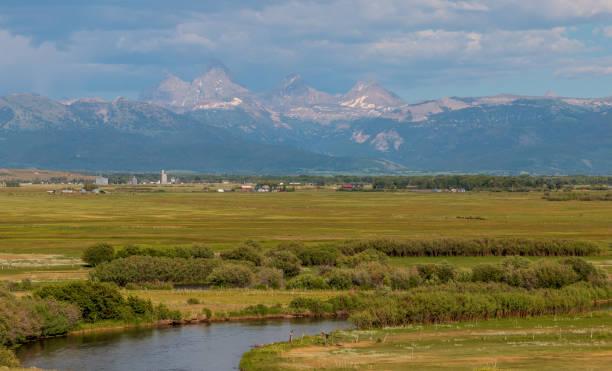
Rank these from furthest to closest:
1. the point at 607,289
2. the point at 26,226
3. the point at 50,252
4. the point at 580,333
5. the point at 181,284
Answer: the point at 26,226, the point at 50,252, the point at 181,284, the point at 607,289, the point at 580,333

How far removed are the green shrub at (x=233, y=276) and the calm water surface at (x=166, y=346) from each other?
13364 millimetres

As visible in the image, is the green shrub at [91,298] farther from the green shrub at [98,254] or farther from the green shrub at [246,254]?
the green shrub at [98,254]

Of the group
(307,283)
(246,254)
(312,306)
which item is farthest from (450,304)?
(246,254)

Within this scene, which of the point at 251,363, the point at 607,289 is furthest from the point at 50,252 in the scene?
the point at 607,289

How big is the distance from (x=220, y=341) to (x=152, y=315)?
7897 millimetres

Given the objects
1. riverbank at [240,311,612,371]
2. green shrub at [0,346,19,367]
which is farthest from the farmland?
green shrub at [0,346,19,367]

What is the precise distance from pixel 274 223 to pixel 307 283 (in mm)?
67897

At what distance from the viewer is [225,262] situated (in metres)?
83.4

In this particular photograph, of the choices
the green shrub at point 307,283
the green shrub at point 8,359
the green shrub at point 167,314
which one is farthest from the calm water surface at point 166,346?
the green shrub at point 307,283

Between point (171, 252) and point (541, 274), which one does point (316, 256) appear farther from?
point (541, 274)

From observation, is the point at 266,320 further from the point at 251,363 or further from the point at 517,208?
the point at 517,208

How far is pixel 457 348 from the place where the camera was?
4991 centimetres

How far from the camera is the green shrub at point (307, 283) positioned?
244 ft

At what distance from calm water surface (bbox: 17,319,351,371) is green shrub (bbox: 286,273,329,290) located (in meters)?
11.5
